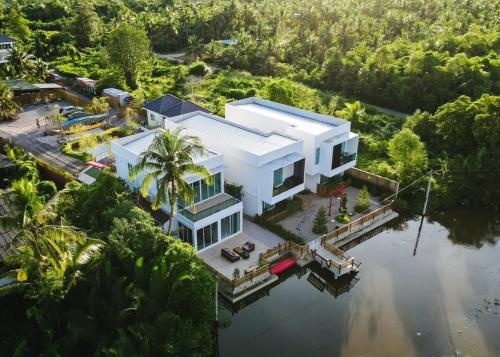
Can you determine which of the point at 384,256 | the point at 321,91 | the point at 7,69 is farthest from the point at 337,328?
the point at 7,69

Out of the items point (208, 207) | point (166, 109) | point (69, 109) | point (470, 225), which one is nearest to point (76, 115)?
point (69, 109)

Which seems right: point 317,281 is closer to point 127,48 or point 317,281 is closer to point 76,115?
point 76,115

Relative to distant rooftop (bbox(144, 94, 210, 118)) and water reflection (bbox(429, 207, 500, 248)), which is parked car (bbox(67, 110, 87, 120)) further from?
water reflection (bbox(429, 207, 500, 248))

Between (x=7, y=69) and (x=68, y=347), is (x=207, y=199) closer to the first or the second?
(x=68, y=347)

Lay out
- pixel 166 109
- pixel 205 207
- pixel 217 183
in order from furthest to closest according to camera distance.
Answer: pixel 166 109, pixel 217 183, pixel 205 207

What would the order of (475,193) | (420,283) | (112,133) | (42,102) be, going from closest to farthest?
(420,283) < (475,193) < (112,133) < (42,102)

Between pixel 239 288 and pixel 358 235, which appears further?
pixel 358 235
